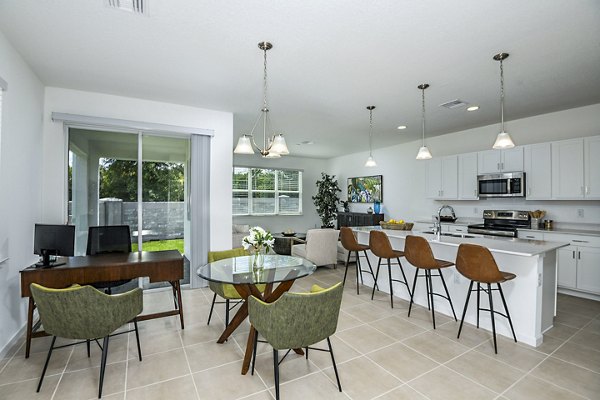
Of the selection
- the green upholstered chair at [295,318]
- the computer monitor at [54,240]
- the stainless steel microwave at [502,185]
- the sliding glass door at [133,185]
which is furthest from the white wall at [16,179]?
the stainless steel microwave at [502,185]

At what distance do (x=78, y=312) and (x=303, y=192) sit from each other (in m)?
7.81

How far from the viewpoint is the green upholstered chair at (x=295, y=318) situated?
1848 millimetres

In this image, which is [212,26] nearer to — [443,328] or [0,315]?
[0,315]

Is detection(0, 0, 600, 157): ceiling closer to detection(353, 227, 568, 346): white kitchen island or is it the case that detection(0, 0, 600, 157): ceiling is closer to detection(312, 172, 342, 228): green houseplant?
detection(353, 227, 568, 346): white kitchen island

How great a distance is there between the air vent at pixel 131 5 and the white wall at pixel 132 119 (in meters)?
2.20

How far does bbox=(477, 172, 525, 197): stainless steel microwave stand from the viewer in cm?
474

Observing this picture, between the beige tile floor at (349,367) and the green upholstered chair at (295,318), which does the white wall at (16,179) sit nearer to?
the beige tile floor at (349,367)

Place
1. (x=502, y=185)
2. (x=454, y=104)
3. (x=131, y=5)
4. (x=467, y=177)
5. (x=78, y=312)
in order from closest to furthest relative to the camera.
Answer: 1. (x=78, y=312)
2. (x=131, y=5)
3. (x=454, y=104)
4. (x=502, y=185)
5. (x=467, y=177)

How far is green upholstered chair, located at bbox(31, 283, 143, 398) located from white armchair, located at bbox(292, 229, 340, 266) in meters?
3.65

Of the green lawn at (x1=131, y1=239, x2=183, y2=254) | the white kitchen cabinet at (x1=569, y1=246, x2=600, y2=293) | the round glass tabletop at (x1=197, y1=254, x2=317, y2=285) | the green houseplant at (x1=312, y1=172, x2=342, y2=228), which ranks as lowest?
the white kitchen cabinet at (x1=569, y1=246, x2=600, y2=293)

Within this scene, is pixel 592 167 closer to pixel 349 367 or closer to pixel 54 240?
pixel 349 367

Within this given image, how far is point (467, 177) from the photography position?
218 inches

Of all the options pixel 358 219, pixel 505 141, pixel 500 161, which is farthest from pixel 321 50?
pixel 358 219

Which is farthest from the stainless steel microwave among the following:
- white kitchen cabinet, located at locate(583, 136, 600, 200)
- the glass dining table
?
the glass dining table
